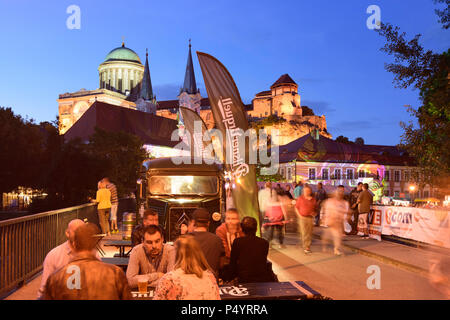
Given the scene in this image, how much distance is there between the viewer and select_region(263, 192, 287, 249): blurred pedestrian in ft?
44.9

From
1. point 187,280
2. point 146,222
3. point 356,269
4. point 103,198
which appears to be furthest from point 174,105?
point 187,280

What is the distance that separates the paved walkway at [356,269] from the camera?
26.7 ft

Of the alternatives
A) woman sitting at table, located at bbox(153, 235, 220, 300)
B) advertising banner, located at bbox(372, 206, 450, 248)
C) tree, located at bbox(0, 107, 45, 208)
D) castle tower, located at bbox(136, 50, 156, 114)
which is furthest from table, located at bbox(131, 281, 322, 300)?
castle tower, located at bbox(136, 50, 156, 114)

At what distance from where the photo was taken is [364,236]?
17.1 meters

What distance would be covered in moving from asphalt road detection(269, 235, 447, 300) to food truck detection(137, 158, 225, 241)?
95.7 inches

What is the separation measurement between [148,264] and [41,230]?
5.87 meters

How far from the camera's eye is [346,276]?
9.68 metres

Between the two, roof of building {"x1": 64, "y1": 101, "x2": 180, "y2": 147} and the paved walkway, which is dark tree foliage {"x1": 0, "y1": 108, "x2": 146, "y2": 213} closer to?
the paved walkway

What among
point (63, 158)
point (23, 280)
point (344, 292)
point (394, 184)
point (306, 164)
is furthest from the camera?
point (394, 184)

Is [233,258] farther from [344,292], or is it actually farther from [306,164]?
[306,164]

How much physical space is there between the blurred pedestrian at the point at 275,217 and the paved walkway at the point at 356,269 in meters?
0.67

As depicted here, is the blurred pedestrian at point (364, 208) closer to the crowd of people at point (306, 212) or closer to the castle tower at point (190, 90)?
the crowd of people at point (306, 212)

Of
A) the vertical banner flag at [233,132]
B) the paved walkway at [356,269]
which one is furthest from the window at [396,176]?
the vertical banner flag at [233,132]
